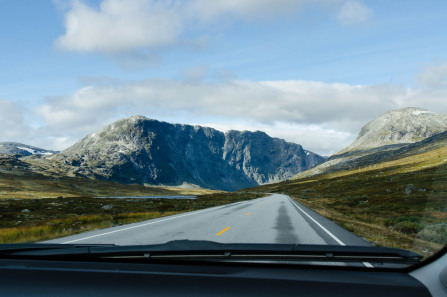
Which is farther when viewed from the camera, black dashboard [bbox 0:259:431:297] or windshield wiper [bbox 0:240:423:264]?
windshield wiper [bbox 0:240:423:264]

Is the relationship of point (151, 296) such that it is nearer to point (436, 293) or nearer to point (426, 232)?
point (436, 293)

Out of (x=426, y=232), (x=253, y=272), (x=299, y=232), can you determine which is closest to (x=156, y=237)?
(x=299, y=232)

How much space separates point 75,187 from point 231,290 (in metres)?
152

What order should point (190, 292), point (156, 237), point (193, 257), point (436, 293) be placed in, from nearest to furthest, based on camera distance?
point (436, 293) < point (190, 292) < point (193, 257) < point (156, 237)

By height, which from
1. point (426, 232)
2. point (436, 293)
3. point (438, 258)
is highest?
point (438, 258)

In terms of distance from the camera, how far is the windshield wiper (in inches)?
149

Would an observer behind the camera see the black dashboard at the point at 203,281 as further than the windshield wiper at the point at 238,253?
No

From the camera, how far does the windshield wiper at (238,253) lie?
3783mm

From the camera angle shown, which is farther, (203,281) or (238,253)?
(238,253)

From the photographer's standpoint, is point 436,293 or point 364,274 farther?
point 364,274

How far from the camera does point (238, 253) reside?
392cm

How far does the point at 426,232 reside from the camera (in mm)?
12883

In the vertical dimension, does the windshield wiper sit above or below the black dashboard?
above

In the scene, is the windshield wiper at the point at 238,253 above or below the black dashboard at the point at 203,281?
above
